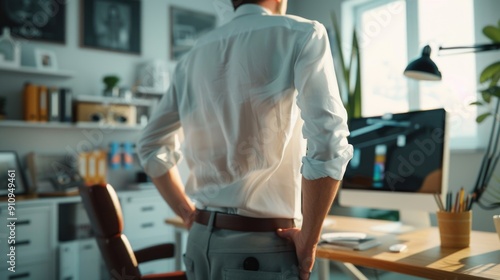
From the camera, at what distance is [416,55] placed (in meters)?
3.91

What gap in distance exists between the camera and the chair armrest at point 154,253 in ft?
6.09

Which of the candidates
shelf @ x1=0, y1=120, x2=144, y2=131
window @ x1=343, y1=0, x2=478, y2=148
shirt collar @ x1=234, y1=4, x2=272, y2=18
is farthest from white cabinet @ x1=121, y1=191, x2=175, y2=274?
shirt collar @ x1=234, y1=4, x2=272, y2=18

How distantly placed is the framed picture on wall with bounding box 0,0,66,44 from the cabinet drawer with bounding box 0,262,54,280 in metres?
1.86

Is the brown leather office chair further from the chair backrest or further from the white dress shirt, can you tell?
the white dress shirt

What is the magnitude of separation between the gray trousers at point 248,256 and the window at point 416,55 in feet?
8.84

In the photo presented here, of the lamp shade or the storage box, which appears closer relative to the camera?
the lamp shade

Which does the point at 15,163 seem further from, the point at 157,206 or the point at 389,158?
the point at 389,158

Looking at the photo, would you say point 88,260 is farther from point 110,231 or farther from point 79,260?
point 110,231

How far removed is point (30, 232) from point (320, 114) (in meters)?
2.73

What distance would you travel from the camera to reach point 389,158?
196 centimetres

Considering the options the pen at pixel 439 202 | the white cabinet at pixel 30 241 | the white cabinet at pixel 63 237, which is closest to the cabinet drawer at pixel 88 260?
the white cabinet at pixel 63 237

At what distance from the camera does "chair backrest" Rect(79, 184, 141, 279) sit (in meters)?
1.56

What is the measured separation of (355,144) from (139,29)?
2.87 meters

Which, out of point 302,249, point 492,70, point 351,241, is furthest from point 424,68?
point 302,249
